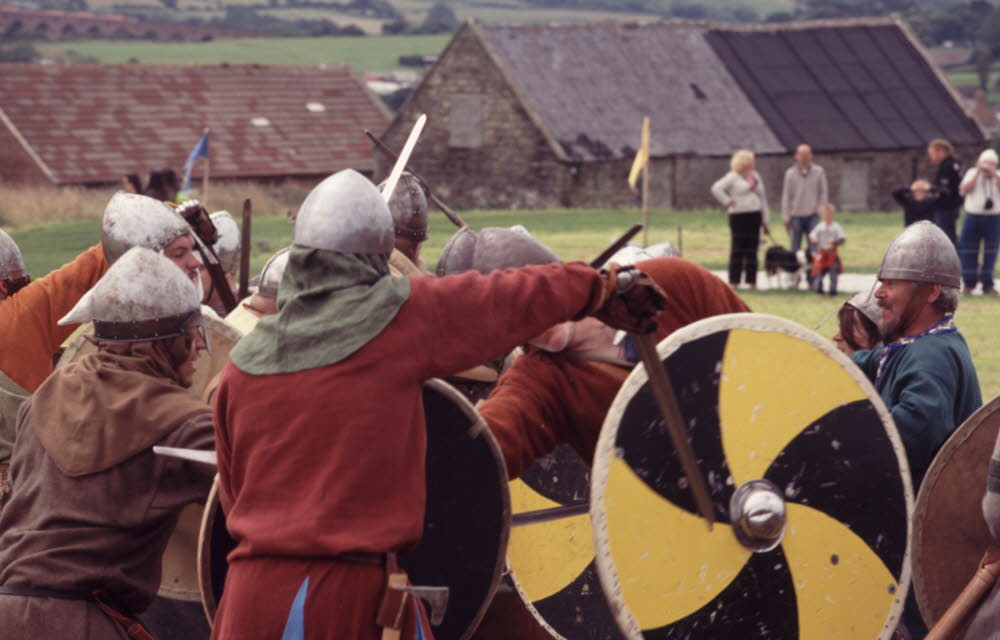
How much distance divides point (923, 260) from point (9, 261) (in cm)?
306

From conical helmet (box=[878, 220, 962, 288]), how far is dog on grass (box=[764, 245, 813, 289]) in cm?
1264

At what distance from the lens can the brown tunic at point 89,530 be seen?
4.05 metres

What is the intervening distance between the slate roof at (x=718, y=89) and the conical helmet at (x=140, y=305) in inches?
1324

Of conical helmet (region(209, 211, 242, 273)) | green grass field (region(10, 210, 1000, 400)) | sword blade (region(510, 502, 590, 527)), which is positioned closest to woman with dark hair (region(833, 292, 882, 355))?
sword blade (region(510, 502, 590, 527))

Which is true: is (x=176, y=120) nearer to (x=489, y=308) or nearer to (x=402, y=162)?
(x=402, y=162)

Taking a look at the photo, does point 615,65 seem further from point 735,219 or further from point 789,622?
point 789,622

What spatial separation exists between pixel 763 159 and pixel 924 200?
22547mm

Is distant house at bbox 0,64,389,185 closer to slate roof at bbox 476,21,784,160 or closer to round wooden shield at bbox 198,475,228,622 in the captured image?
slate roof at bbox 476,21,784,160

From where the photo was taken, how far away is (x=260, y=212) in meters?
33.4

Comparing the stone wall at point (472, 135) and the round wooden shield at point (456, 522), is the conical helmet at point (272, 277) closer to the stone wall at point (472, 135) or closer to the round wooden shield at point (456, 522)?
the round wooden shield at point (456, 522)

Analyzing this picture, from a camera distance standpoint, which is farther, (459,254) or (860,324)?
(459,254)

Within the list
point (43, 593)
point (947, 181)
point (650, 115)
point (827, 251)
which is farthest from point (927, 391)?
point (650, 115)

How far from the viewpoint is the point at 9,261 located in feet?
18.6

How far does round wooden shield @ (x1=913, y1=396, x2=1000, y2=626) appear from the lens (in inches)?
165
